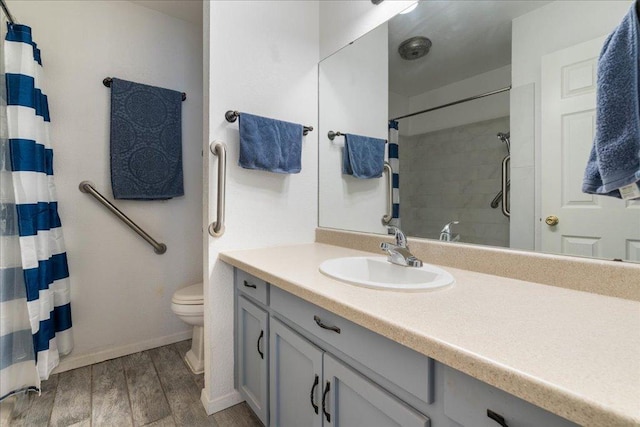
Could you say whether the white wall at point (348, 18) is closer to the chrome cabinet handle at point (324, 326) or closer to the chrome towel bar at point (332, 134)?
the chrome towel bar at point (332, 134)

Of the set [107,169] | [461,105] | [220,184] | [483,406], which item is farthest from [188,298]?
[461,105]

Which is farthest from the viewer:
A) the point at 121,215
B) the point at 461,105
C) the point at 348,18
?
the point at 121,215

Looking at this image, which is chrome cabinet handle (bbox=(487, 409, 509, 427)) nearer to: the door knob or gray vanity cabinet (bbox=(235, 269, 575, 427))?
gray vanity cabinet (bbox=(235, 269, 575, 427))

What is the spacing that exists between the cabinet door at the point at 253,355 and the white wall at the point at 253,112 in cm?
11

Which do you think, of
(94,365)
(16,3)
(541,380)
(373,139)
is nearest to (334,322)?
(541,380)

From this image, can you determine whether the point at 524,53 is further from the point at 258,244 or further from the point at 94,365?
the point at 94,365

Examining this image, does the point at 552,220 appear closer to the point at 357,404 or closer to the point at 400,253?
the point at 400,253

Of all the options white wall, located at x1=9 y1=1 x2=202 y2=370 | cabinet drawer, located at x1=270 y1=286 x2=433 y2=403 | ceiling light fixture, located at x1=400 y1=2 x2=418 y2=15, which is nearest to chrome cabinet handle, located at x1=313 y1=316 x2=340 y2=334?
cabinet drawer, located at x1=270 y1=286 x2=433 y2=403

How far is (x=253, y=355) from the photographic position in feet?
4.24

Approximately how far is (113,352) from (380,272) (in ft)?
6.13

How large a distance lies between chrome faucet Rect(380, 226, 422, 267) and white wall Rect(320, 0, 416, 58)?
109 centimetres

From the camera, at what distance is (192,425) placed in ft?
4.37

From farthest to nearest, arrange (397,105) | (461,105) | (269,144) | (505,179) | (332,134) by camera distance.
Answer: (332,134), (269,144), (397,105), (461,105), (505,179)

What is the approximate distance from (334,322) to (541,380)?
19.7 inches
